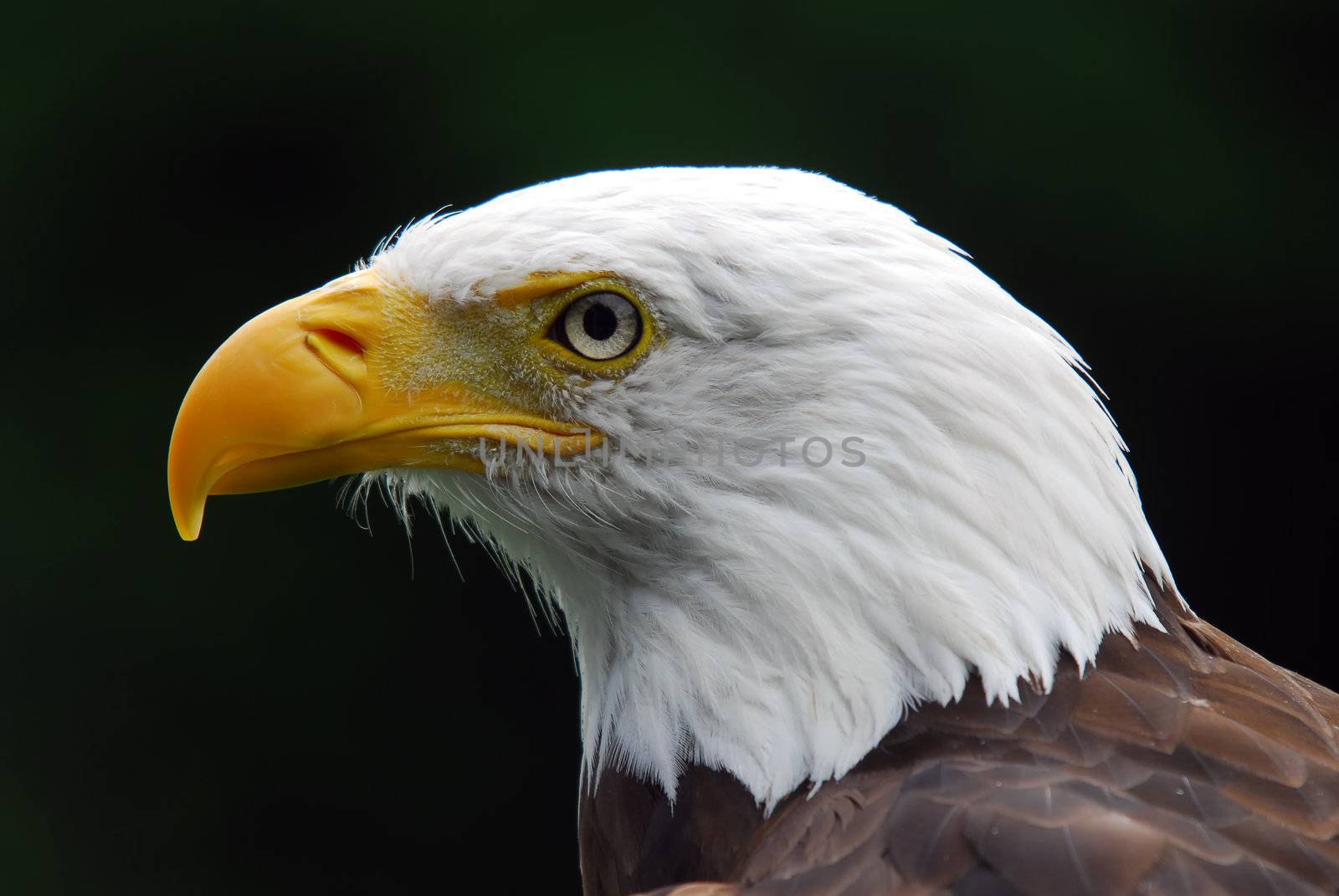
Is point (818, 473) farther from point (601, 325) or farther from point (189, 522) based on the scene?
point (189, 522)

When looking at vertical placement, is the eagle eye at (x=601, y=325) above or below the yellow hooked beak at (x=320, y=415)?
above

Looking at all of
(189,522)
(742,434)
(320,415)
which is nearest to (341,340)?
(320,415)

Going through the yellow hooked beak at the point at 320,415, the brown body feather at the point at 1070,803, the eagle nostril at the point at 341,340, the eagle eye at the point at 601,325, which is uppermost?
the eagle eye at the point at 601,325

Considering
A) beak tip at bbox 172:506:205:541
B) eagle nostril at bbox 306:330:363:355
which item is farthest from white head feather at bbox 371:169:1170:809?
beak tip at bbox 172:506:205:541

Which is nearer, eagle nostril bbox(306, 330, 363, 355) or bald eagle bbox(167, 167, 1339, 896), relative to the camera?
bald eagle bbox(167, 167, 1339, 896)

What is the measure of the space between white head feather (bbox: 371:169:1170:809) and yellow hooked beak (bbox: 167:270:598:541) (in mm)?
93

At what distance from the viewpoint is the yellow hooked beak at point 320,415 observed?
1.75 m

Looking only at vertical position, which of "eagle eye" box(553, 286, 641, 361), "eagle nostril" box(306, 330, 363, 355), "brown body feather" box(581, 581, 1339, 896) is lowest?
"brown body feather" box(581, 581, 1339, 896)

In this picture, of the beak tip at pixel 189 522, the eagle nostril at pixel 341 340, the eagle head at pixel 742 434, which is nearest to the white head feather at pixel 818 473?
the eagle head at pixel 742 434

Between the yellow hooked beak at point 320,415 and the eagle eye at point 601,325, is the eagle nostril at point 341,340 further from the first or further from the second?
the eagle eye at point 601,325

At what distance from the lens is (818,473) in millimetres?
1701

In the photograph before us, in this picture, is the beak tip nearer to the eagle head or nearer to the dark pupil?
the eagle head

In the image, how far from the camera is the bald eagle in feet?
5.37

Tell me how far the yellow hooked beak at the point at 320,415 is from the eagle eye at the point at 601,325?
11 cm
